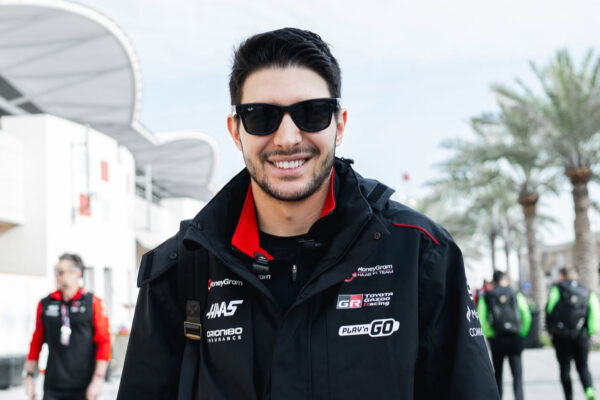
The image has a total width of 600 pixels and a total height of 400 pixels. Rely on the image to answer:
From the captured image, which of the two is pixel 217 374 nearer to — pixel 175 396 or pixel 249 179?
pixel 175 396

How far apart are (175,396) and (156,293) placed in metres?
0.31

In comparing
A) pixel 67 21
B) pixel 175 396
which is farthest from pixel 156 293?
pixel 67 21

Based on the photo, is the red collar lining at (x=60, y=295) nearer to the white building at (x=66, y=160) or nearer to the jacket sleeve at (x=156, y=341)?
the jacket sleeve at (x=156, y=341)

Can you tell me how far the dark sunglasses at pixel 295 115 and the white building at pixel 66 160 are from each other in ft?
42.2

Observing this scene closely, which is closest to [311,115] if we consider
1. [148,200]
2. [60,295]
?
[60,295]

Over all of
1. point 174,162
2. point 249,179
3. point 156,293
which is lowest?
point 156,293

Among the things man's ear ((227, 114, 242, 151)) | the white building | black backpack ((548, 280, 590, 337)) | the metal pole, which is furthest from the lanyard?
the metal pole

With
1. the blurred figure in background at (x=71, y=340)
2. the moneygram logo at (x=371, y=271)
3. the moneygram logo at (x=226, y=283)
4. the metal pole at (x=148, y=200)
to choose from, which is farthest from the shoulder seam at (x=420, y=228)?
the metal pole at (x=148, y=200)

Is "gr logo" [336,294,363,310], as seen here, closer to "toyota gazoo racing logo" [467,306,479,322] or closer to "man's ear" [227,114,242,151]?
"toyota gazoo racing logo" [467,306,479,322]

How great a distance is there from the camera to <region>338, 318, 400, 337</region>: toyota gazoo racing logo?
197cm

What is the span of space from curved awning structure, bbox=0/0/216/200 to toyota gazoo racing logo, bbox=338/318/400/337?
75.6ft

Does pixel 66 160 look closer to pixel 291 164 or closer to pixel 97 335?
pixel 97 335

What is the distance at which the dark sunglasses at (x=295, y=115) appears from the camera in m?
2.10

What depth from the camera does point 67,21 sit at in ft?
84.6
